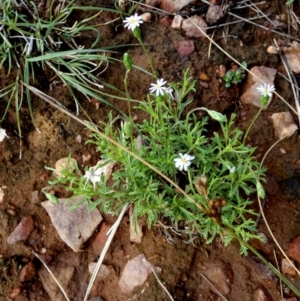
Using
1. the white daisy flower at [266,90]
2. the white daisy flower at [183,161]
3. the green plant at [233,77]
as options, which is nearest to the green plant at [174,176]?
the white daisy flower at [183,161]

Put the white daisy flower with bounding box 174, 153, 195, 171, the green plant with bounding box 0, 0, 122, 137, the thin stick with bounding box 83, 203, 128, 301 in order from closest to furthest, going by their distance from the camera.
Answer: the white daisy flower with bounding box 174, 153, 195, 171 < the thin stick with bounding box 83, 203, 128, 301 < the green plant with bounding box 0, 0, 122, 137

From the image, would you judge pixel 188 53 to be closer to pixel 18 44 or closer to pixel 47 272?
pixel 18 44

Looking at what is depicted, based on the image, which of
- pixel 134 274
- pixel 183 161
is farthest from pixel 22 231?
pixel 183 161

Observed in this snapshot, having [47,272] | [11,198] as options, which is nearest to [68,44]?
[11,198]

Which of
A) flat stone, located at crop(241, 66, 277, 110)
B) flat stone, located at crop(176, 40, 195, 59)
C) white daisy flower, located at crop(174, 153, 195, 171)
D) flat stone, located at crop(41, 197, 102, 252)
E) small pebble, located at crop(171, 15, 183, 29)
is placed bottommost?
flat stone, located at crop(41, 197, 102, 252)

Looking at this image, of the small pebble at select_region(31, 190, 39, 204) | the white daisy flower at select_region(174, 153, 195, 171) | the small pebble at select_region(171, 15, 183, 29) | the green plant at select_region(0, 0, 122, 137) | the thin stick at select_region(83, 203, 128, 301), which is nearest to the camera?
the white daisy flower at select_region(174, 153, 195, 171)

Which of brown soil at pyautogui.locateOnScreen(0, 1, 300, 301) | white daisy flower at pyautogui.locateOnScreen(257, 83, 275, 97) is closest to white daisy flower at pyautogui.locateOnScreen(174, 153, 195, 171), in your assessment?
white daisy flower at pyautogui.locateOnScreen(257, 83, 275, 97)

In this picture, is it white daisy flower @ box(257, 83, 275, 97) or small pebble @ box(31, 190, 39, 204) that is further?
small pebble @ box(31, 190, 39, 204)

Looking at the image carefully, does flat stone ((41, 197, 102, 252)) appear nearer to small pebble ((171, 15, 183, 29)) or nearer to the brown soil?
the brown soil

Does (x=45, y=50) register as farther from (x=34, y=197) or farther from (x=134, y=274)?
(x=134, y=274)
